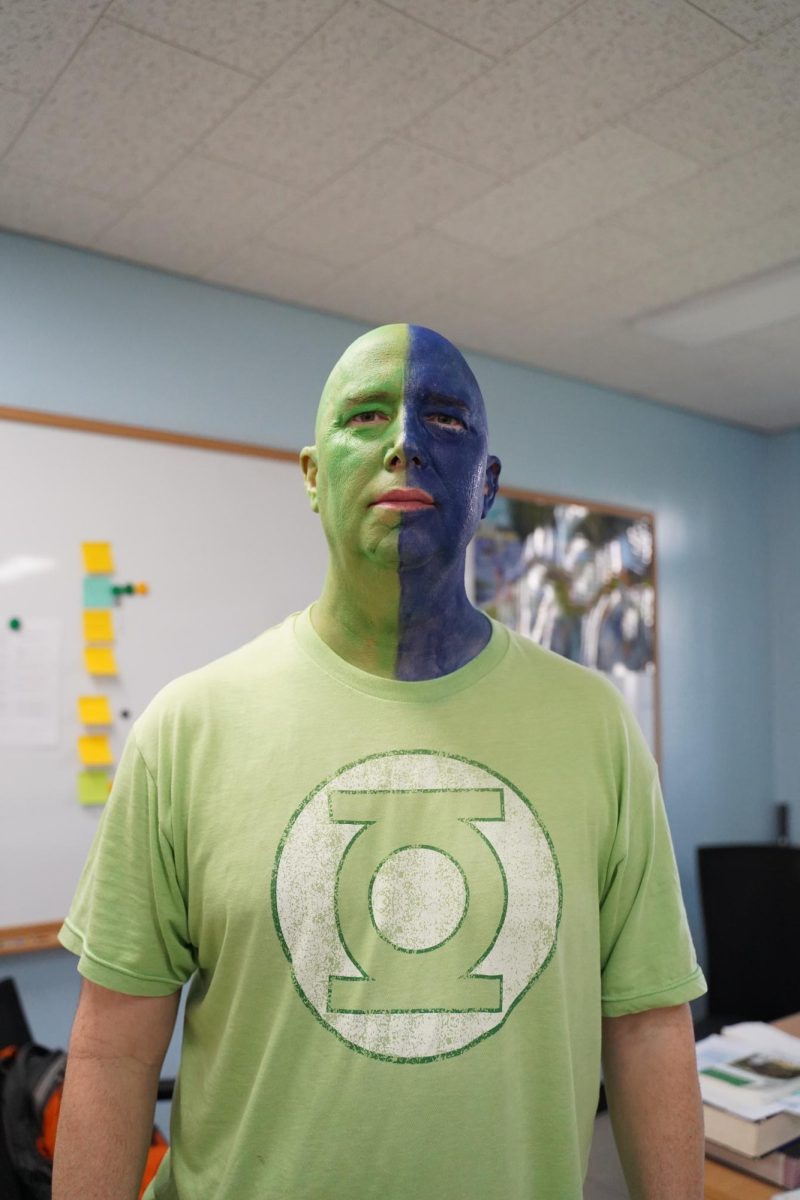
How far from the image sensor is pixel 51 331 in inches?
91.3

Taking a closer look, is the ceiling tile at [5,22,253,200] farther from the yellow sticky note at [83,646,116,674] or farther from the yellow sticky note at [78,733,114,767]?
the yellow sticky note at [78,733,114,767]

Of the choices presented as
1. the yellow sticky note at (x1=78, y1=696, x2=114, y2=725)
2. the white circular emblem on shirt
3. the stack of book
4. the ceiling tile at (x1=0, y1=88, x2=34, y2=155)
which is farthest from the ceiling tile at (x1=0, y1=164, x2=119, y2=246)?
the stack of book

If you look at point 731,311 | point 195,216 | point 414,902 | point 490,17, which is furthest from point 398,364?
point 731,311

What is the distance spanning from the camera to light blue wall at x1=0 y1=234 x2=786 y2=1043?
2.32 m

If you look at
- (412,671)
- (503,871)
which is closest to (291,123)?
(412,671)

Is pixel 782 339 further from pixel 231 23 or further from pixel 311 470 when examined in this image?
pixel 311 470

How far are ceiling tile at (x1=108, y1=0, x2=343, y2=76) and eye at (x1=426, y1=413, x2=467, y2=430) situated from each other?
37.7 inches

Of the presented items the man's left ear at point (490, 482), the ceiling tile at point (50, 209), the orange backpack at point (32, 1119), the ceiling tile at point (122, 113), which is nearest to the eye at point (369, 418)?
the man's left ear at point (490, 482)

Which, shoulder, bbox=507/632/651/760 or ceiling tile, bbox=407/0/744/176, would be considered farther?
ceiling tile, bbox=407/0/744/176

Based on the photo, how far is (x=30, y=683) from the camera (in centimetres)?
224

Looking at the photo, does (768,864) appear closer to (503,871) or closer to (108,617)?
(108,617)

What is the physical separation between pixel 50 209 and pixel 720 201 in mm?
1503

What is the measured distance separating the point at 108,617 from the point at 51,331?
0.71 metres

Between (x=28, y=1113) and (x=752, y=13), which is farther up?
(x=752, y=13)
